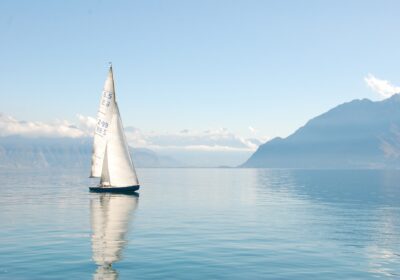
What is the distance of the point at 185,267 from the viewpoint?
33.2m

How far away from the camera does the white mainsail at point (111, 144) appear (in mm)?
92188

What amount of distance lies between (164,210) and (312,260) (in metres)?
38.8

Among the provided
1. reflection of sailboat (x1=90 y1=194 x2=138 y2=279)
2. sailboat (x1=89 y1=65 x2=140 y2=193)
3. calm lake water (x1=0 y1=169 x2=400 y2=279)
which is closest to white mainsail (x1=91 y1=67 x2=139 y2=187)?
sailboat (x1=89 y1=65 x2=140 y2=193)

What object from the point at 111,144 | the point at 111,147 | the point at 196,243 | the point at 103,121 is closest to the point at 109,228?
the point at 196,243

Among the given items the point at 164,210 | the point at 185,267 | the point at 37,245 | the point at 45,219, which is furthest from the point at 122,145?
the point at 185,267

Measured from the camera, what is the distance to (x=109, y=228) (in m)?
51.8

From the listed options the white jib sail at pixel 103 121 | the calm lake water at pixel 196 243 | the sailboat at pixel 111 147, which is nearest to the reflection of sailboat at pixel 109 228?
the calm lake water at pixel 196 243

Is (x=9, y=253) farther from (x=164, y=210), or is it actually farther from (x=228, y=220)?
(x=164, y=210)

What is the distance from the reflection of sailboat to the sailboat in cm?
324

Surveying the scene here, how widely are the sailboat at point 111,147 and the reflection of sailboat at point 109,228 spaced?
3.24 metres

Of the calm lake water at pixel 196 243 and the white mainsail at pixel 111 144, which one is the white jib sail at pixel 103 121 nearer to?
the white mainsail at pixel 111 144

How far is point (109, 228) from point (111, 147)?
1681 inches

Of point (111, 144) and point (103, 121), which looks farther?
point (111, 144)

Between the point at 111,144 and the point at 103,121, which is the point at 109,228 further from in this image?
the point at 103,121
